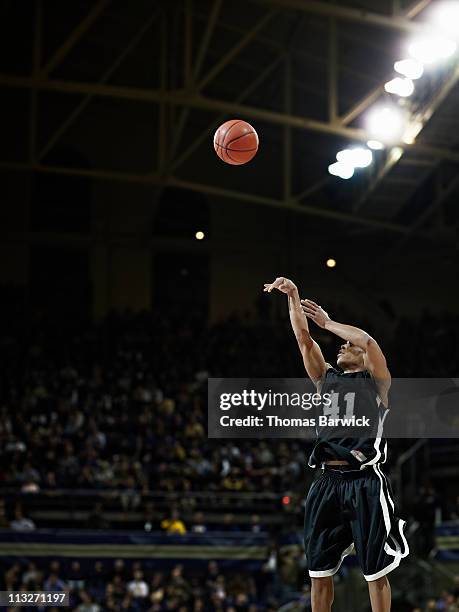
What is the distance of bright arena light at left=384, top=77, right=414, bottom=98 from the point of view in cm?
1802

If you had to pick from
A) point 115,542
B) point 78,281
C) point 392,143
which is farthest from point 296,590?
point 78,281

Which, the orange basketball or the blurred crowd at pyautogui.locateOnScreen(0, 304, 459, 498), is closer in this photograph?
the orange basketball

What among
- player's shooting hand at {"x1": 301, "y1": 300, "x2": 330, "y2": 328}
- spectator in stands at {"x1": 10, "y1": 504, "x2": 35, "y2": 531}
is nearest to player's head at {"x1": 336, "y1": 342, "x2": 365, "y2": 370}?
player's shooting hand at {"x1": 301, "y1": 300, "x2": 330, "y2": 328}

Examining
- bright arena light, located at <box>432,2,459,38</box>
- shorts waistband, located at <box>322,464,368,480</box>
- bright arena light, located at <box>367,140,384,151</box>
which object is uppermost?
bright arena light, located at <box>432,2,459,38</box>

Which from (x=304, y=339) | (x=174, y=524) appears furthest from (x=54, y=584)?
(x=304, y=339)

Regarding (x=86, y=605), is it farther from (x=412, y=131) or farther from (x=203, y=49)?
(x=412, y=131)

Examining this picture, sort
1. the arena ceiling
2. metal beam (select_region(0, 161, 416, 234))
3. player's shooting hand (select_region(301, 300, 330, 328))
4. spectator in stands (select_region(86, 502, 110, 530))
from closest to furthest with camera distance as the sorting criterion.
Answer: player's shooting hand (select_region(301, 300, 330, 328)) < spectator in stands (select_region(86, 502, 110, 530)) < the arena ceiling < metal beam (select_region(0, 161, 416, 234))

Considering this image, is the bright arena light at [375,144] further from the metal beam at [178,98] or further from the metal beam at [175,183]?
the metal beam at [175,183]

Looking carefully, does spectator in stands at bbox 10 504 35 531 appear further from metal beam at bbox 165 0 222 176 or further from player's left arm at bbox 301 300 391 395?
player's left arm at bbox 301 300 391 395

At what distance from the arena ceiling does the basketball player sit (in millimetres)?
10578

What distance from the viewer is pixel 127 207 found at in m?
29.2

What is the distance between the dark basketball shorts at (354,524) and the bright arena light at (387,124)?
1212 cm

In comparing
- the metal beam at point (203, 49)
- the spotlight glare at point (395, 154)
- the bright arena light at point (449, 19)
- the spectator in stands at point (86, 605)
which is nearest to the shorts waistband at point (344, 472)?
the spectator in stands at point (86, 605)

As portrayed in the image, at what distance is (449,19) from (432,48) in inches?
20.3
